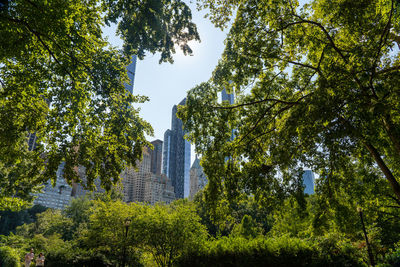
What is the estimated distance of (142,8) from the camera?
8.32m

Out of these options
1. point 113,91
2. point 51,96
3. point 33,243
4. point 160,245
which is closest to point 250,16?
point 113,91

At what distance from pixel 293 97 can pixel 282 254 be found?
660 cm

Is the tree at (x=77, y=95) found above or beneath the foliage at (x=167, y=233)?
above

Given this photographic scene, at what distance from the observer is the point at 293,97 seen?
31.2 feet

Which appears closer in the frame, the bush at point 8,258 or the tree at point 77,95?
the tree at point 77,95

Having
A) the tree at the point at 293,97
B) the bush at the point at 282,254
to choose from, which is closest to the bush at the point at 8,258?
the bush at the point at 282,254

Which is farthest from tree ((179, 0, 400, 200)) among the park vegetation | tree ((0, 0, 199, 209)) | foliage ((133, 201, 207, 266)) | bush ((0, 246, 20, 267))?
bush ((0, 246, 20, 267))

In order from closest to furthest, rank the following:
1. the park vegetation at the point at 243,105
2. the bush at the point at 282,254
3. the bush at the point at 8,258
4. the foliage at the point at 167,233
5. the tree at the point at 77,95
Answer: the park vegetation at the point at 243,105, the tree at the point at 77,95, the bush at the point at 282,254, the foliage at the point at 167,233, the bush at the point at 8,258

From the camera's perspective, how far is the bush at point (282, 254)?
31.0 ft

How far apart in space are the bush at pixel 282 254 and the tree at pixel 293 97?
3.11 m

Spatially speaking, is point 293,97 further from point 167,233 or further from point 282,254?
point 167,233

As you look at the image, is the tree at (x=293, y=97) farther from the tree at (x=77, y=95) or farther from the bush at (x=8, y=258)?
the bush at (x=8, y=258)

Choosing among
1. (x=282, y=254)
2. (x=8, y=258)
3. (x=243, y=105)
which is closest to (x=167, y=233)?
(x=282, y=254)

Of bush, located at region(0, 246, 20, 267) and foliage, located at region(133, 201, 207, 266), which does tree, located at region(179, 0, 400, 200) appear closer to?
foliage, located at region(133, 201, 207, 266)
